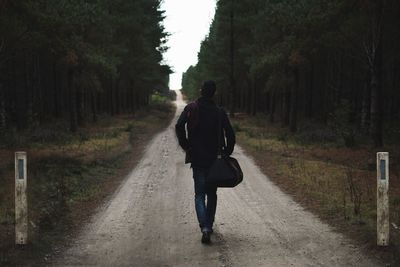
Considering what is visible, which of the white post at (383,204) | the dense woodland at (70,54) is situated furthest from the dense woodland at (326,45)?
the white post at (383,204)

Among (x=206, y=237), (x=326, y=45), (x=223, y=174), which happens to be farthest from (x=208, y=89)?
(x=326, y=45)

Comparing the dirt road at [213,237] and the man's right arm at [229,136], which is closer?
the dirt road at [213,237]

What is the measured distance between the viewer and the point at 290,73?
30.5 m

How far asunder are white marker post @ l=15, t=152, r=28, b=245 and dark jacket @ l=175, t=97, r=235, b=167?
7.05 feet

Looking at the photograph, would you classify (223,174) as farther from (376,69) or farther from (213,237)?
(376,69)

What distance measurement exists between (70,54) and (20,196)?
19.5 metres

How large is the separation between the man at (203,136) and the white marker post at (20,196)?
7.05 feet

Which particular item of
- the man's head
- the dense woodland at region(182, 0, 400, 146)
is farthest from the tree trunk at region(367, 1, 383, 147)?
the man's head

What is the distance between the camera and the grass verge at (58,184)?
6906 mm

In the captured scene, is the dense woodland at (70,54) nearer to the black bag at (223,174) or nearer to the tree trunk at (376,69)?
the tree trunk at (376,69)

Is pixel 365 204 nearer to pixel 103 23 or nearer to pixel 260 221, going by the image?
pixel 260 221

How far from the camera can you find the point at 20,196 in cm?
644

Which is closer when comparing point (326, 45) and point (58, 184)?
point (58, 184)

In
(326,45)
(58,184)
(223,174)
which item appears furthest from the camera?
(326,45)
